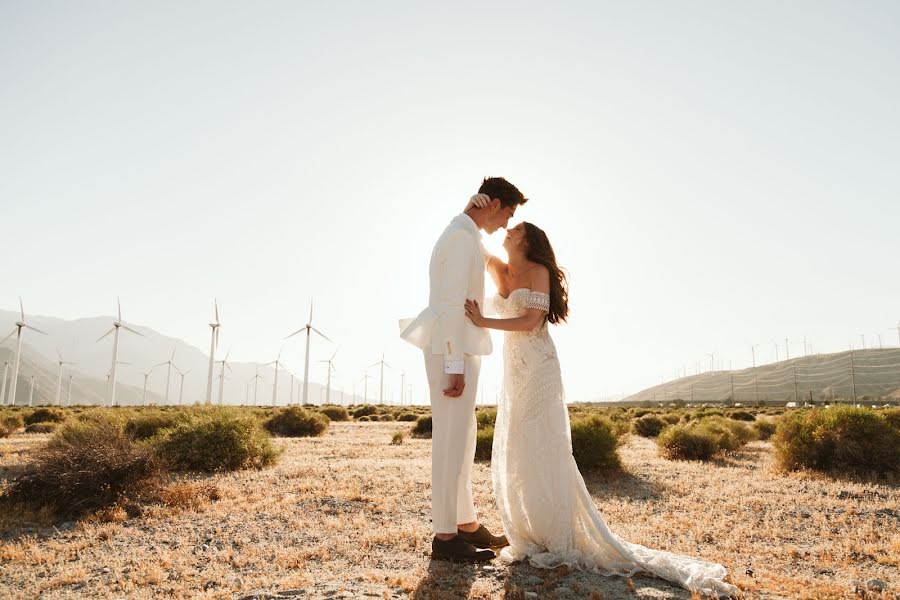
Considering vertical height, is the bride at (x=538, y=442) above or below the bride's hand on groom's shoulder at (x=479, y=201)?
below

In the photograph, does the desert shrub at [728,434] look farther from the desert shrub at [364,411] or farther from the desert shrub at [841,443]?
the desert shrub at [364,411]

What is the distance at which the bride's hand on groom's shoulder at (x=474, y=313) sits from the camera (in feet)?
16.1

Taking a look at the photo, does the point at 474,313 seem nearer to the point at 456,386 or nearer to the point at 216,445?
the point at 456,386

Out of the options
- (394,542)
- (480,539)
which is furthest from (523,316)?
(394,542)

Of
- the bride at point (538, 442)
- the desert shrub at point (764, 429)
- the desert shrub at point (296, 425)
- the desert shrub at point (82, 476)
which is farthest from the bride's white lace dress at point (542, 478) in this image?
the desert shrub at point (764, 429)

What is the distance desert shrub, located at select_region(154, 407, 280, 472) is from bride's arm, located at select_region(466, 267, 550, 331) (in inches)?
322

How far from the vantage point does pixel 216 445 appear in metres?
11.3

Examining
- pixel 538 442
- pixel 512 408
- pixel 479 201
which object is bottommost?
pixel 538 442

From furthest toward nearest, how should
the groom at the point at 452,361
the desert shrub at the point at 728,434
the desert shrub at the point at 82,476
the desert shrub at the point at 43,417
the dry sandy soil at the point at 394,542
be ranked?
1. the desert shrub at the point at 43,417
2. the desert shrub at the point at 728,434
3. the desert shrub at the point at 82,476
4. the groom at the point at 452,361
5. the dry sandy soil at the point at 394,542

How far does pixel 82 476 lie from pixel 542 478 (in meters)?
6.32

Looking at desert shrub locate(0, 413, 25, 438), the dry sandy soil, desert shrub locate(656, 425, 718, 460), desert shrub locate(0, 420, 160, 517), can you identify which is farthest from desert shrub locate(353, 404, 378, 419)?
desert shrub locate(0, 420, 160, 517)

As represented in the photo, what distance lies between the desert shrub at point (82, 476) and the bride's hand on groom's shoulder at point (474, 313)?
19.3 ft

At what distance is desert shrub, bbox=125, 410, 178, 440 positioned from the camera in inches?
590

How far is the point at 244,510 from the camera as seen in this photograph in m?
7.62
